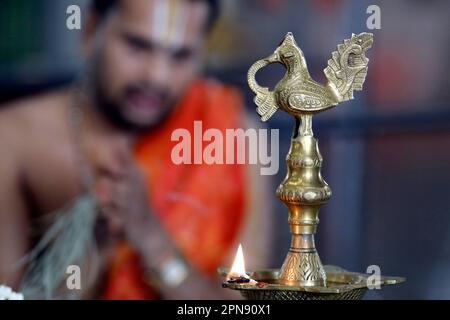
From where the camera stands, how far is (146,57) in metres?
3.78

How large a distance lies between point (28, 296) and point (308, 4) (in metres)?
1.48

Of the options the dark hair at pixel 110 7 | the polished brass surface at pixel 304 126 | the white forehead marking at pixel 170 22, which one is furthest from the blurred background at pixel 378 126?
the polished brass surface at pixel 304 126

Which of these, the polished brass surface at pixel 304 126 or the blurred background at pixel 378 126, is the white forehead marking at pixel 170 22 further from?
the polished brass surface at pixel 304 126

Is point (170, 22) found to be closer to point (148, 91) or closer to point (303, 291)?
point (148, 91)

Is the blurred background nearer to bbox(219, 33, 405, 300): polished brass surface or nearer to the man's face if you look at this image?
the man's face

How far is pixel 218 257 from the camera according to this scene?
3752 millimetres

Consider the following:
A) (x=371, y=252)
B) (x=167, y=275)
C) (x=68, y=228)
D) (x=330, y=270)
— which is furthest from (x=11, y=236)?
(x=330, y=270)

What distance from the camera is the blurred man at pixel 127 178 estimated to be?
3.72 meters

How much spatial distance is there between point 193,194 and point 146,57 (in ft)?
1.78

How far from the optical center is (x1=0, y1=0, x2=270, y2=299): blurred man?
372cm

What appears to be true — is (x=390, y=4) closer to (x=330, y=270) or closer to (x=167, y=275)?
Answer: (x=167, y=275)

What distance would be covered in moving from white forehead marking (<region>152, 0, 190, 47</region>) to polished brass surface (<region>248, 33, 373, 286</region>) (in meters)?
2.60

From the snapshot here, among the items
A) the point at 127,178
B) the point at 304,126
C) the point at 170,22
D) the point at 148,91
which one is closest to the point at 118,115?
the point at 148,91
